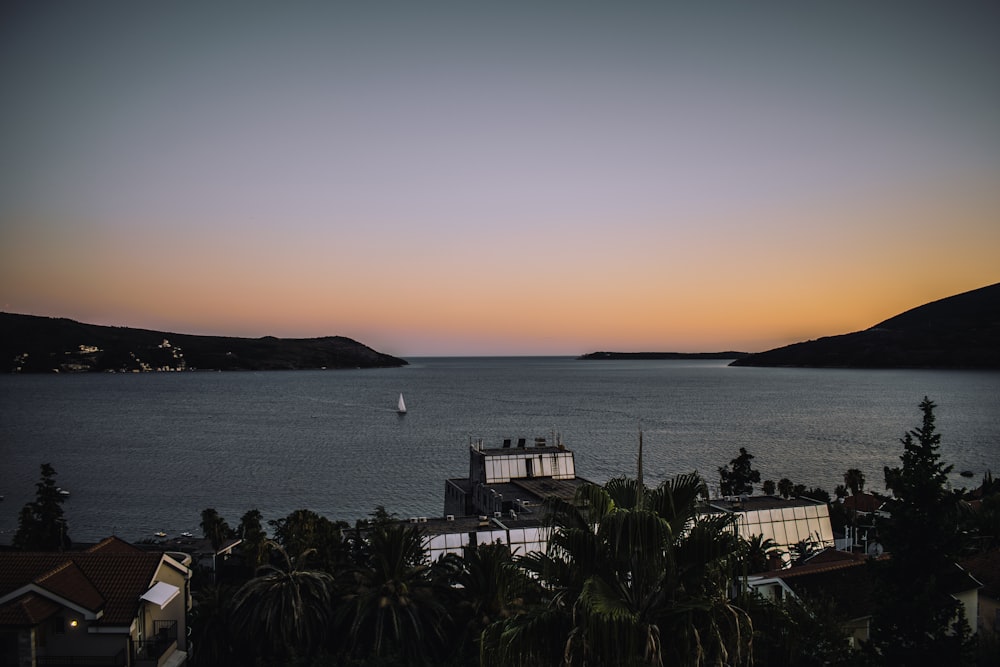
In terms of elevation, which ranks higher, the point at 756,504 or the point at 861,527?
the point at 756,504

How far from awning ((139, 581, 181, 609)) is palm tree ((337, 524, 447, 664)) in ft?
17.6

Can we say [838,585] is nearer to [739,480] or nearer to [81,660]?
[81,660]

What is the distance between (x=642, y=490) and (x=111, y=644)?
19495 mm

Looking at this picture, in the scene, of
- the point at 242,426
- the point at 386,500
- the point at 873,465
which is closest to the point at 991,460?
the point at 873,465

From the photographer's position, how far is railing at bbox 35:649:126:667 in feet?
68.1

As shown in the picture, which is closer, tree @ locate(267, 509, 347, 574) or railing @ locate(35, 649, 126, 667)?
railing @ locate(35, 649, 126, 667)

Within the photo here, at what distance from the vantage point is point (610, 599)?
8750 millimetres

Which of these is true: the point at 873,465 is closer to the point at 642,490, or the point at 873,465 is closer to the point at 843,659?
the point at 843,659

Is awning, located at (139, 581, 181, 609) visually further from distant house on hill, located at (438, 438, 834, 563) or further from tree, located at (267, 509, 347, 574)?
distant house on hill, located at (438, 438, 834, 563)

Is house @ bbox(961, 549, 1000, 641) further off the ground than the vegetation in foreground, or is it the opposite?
the vegetation in foreground

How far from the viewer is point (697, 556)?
9203 millimetres

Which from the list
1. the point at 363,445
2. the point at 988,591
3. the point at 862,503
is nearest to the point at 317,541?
the point at 988,591

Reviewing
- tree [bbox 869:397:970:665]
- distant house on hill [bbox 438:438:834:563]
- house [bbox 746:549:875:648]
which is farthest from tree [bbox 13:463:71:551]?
tree [bbox 869:397:970:665]

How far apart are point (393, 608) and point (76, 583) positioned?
9.67m
